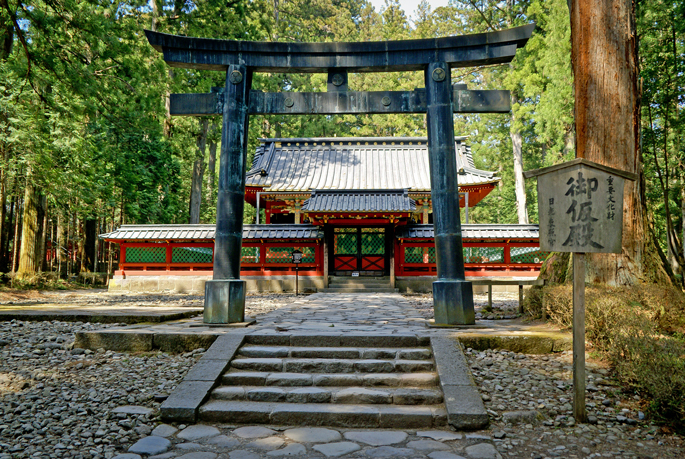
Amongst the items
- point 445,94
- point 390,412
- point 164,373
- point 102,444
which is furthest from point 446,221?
point 102,444

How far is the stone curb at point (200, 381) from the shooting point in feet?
12.4

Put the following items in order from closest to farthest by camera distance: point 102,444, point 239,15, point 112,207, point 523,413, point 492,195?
point 102,444
point 523,413
point 239,15
point 112,207
point 492,195

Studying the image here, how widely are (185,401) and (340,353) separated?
5.60ft

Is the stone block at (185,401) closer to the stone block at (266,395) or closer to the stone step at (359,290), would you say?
the stone block at (266,395)

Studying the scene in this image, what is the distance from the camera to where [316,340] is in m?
5.18

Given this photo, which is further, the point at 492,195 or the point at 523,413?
the point at 492,195

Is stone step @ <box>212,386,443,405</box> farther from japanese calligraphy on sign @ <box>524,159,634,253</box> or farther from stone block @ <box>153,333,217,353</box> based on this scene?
japanese calligraphy on sign @ <box>524,159,634,253</box>

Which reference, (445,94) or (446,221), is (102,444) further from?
(445,94)

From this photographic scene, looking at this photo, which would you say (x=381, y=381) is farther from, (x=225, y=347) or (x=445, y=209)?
(x=445, y=209)

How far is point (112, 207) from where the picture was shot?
2017 centimetres

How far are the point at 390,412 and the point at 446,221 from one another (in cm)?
307

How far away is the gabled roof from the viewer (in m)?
18.2

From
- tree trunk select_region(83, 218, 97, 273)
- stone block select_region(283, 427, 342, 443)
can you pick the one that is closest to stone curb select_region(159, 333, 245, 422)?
stone block select_region(283, 427, 342, 443)

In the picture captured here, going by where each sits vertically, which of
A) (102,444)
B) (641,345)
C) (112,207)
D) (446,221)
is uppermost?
(112,207)
